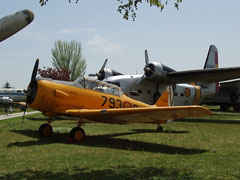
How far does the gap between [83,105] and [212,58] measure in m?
22.4

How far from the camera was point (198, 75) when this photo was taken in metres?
20.5

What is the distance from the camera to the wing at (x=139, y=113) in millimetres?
7711

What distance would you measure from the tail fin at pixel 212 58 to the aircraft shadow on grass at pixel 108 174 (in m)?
25.2

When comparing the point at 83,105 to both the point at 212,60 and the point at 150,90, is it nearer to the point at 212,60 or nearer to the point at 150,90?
the point at 150,90

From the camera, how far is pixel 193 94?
81.1 feet

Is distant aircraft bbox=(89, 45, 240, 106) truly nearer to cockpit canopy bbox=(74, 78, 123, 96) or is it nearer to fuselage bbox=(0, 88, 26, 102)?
cockpit canopy bbox=(74, 78, 123, 96)

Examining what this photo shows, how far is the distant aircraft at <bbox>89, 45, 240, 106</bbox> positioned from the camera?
20203 millimetres

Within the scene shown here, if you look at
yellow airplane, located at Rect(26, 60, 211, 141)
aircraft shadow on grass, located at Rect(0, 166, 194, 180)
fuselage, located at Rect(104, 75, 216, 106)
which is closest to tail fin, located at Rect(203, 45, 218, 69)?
fuselage, located at Rect(104, 75, 216, 106)

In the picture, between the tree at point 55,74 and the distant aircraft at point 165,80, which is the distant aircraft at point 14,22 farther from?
the tree at point 55,74

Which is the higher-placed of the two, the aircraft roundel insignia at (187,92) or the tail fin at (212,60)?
the tail fin at (212,60)

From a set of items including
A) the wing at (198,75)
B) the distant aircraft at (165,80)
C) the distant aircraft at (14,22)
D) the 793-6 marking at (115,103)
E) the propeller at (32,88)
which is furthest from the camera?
the distant aircraft at (165,80)

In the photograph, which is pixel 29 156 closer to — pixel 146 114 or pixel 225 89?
pixel 146 114

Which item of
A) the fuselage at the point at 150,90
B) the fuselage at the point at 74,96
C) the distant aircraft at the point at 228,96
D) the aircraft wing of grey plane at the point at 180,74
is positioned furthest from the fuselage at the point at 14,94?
the fuselage at the point at 74,96

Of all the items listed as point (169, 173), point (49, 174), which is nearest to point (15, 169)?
point (49, 174)
